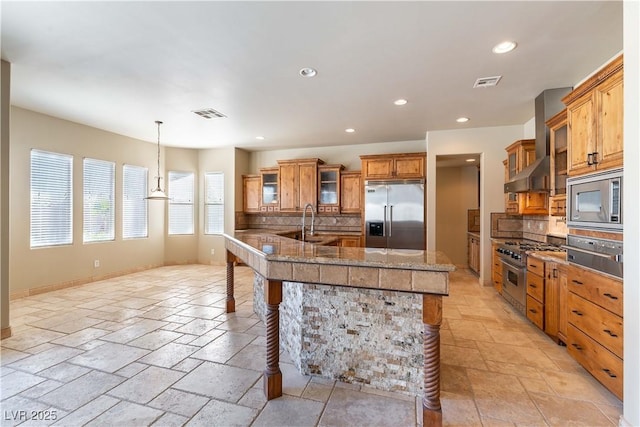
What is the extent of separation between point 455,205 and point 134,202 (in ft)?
24.0

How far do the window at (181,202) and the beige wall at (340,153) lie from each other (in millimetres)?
1620

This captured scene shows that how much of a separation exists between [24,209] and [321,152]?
527 centimetres

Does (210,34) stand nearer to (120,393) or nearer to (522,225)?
(120,393)

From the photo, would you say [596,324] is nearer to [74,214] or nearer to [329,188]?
[329,188]

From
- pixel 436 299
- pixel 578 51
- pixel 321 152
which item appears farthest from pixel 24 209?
pixel 578 51

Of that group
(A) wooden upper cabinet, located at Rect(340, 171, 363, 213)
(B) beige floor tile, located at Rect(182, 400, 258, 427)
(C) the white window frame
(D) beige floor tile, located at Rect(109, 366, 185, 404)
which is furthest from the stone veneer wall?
(C) the white window frame

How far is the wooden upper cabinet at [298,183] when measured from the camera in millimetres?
6410

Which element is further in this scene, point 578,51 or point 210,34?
point 578,51

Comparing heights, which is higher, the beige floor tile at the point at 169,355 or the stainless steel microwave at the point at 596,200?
the stainless steel microwave at the point at 596,200

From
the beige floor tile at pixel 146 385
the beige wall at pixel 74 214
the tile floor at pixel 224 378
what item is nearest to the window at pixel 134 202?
the beige wall at pixel 74 214

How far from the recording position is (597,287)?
2.15m

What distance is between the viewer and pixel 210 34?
A: 246 centimetres

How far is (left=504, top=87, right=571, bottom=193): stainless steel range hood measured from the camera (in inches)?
139

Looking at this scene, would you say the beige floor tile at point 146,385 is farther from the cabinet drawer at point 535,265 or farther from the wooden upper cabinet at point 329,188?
the wooden upper cabinet at point 329,188
